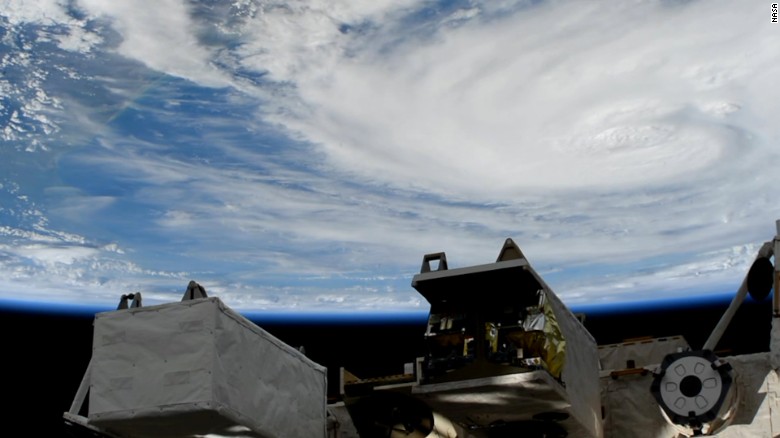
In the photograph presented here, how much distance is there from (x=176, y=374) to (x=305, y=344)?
165 feet

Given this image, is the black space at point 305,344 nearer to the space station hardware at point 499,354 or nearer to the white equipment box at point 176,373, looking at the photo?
the space station hardware at point 499,354

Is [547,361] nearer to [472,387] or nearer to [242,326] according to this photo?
[472,387]

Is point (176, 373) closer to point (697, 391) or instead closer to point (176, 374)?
point (176, 374)

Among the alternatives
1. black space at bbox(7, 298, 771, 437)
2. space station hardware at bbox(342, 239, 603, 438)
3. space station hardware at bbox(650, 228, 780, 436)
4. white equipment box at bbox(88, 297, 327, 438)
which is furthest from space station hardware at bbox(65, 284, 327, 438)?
black space at bbox(7, 298, 771, 437)

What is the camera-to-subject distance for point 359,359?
200ft

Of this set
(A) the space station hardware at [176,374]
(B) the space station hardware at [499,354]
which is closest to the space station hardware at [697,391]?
(B) the space station hardware at [499,354]

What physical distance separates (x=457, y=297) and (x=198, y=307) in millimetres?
4974

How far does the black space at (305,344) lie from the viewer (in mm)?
45812

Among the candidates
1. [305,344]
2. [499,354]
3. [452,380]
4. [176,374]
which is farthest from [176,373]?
[305,344]

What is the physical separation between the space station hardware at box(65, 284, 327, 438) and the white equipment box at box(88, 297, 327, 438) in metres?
0.02

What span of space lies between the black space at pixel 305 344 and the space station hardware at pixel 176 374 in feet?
56.9

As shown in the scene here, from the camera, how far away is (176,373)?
44.3 feet

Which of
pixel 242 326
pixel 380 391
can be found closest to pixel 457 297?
pixel 380 391

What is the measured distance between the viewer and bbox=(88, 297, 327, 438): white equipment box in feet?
44.2
